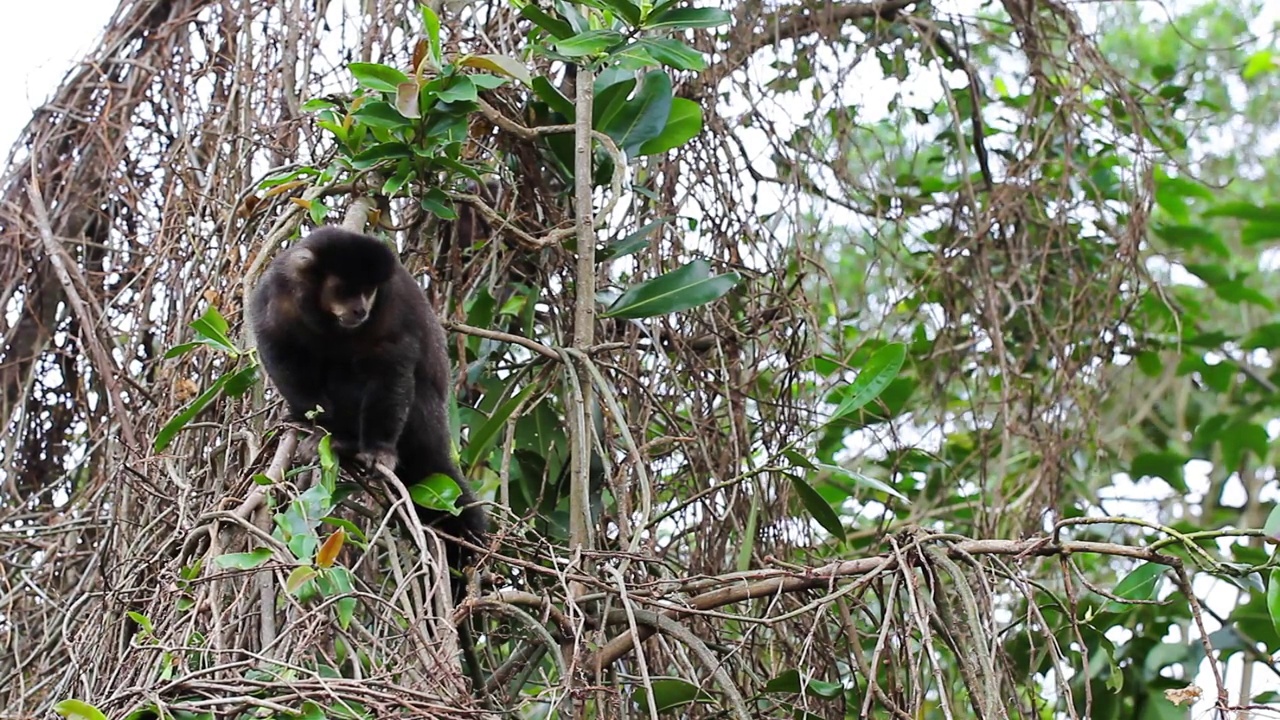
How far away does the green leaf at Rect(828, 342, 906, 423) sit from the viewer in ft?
10.6

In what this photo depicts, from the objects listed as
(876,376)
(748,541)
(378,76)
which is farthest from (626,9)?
(748,541)

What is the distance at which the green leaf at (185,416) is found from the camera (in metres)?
3.03

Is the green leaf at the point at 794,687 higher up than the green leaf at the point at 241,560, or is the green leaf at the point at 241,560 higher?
the green leaf at the point at 241,560

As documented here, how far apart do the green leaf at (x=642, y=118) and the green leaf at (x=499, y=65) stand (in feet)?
0.96

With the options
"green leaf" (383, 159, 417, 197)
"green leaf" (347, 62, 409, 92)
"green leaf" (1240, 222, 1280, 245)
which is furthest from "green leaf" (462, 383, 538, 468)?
"green leaf" (1240, 222, 1280, 245)

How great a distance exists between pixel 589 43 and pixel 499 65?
236mm

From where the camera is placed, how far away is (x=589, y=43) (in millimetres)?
3406

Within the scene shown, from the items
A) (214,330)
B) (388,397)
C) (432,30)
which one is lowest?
(388,397)

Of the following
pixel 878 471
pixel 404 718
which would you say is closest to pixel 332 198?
pixel 404 718

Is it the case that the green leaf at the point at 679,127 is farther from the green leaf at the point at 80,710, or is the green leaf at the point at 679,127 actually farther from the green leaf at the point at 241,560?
the green leaf at the point at 80,710

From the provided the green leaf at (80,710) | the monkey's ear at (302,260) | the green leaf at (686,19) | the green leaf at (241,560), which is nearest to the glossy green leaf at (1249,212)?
the green leaf at (686,19)

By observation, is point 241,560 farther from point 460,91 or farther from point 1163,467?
point 1163,467

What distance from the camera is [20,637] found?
12.9ft

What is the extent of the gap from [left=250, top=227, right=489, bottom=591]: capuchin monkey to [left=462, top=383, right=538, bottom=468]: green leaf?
6 centimetres
